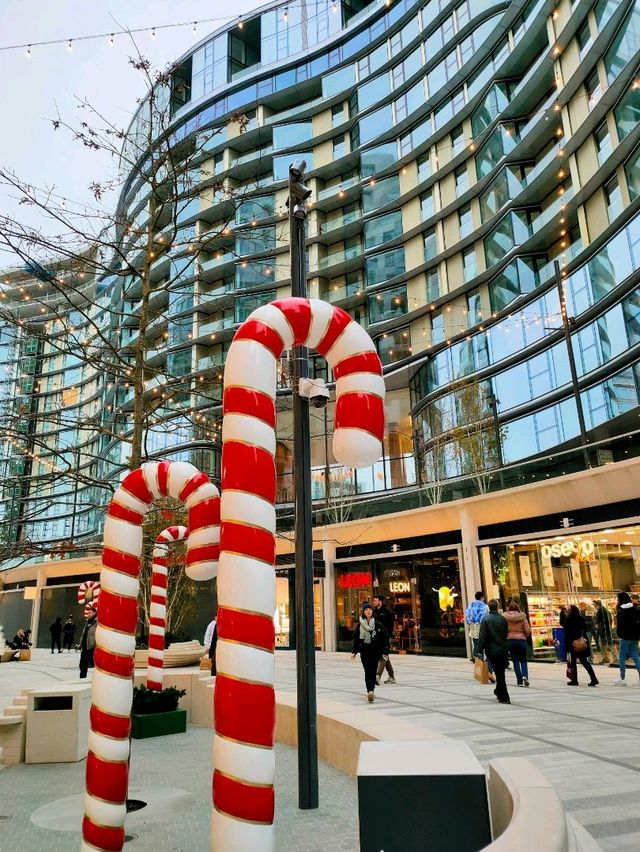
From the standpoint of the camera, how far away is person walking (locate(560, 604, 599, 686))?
39.3 ft

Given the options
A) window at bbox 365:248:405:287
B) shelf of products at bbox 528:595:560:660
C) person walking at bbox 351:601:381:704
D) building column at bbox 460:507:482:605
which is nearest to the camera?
person walking at bbox 351:601:381:704

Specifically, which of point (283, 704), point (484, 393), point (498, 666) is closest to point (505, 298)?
point (484, 393)

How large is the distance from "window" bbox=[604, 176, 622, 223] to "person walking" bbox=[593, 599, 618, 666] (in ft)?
45.0

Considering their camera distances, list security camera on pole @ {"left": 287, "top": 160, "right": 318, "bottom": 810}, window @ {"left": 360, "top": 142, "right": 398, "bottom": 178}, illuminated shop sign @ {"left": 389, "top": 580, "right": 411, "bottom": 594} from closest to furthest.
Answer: security camera on pole @ {"left": 287, "top": 160, "right": 318, "bottom": 810} → illuminated shop sign @ {"left": 389, "top": 580, "right": 411, "bottom": 594} → window @ {"left": 360, "top": 142, "right": 398, "bottom": 178}

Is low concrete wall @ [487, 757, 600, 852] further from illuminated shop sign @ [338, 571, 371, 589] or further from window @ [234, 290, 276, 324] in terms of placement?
window @ [234, 290, 276, 324]

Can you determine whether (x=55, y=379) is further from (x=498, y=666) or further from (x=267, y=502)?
(x=267, y=502)

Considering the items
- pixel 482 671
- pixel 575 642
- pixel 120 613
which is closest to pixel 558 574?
pixel 482 671

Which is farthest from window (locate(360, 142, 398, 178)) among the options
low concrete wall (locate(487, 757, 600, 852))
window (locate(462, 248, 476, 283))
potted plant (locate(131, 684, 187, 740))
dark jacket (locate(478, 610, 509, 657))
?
low concrete wall (locate(487, 757, 600, 852))

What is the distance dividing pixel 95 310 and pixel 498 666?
203ft

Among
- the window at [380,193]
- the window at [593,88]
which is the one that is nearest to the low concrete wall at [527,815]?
the window at [593,88]

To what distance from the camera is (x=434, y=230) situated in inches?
1329

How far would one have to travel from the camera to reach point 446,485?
20266mm

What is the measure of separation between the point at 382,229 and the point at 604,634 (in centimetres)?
2669

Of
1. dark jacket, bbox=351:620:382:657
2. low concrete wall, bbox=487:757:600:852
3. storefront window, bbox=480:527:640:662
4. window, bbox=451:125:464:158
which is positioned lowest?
low concrete wall, bbox=487:757:600:852
